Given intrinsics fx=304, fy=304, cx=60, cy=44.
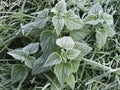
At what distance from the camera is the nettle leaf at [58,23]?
1.07m

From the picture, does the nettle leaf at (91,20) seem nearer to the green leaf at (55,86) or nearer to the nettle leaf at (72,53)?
the nettle leaf at (72,53)

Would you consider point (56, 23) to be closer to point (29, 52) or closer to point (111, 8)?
point (29, 52)

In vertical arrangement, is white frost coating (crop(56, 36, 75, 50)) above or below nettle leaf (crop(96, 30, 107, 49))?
above

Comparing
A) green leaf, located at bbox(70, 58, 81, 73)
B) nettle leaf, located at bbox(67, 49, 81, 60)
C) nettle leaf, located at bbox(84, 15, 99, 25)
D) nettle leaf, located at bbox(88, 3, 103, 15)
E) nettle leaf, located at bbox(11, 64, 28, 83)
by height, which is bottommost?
green leaf, located at bbox(70, 58, 81, 73)

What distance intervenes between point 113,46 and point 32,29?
33cm

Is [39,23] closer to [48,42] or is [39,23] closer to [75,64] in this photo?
[48,42]

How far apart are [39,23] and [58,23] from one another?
78 mm

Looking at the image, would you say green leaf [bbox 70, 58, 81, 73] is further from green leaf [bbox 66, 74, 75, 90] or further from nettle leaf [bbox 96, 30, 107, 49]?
nettle leaf [bbox 96, 30, 107, 49]

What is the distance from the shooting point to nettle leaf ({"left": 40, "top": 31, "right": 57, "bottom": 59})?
42.0 inches

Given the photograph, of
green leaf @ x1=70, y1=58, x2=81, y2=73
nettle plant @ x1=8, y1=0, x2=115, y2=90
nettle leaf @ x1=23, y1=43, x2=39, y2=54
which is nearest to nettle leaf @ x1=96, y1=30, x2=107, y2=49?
nettle plant @ x1=8, y1=0, x2=115, y2=90

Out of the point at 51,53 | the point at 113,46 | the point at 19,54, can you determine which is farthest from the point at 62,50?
the point at 113,46

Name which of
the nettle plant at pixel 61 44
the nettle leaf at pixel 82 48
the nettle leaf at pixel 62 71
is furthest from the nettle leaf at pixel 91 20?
the nettle leaf at pixel 62 71

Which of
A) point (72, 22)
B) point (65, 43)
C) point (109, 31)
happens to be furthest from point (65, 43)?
point (109, 31)

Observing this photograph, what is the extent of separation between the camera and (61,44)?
1.04 m
